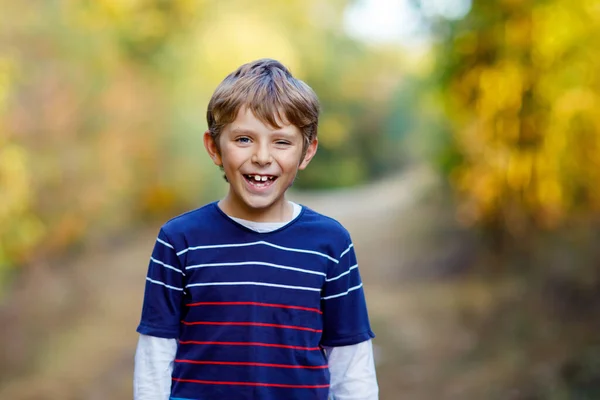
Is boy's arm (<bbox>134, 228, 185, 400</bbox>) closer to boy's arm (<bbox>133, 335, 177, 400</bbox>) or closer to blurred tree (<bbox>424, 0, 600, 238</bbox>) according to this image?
boy's arm (<bbox>133, 335, 177, 400</bbox>)

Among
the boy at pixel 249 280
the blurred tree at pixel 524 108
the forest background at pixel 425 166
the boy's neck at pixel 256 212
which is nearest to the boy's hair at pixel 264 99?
the boy at pixel 249 280

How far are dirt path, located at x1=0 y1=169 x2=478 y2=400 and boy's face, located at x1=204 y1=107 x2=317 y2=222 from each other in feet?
11.0

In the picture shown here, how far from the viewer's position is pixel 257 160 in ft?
4.83

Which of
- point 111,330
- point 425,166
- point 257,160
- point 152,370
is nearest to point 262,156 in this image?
point 257,160

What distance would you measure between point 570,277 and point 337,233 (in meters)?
3.14

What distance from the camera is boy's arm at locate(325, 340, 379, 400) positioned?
1561 mm

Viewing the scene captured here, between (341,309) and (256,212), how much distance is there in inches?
10.1

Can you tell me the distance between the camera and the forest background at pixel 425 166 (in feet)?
14.4

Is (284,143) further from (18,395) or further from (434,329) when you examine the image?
(434,329)

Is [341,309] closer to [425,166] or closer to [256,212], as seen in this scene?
[256,212]

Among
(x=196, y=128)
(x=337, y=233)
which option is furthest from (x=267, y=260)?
(x=196, y=128)

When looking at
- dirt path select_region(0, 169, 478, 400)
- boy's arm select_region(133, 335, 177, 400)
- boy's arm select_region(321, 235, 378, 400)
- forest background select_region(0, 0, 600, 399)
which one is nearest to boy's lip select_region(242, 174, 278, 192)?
boy's arm select_region(321, 235, 378, 400)

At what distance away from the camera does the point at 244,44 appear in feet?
18.2

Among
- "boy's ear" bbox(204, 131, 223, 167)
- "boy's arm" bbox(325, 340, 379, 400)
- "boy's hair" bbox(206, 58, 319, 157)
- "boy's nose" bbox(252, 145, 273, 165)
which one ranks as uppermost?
"boy's hair" bbox(206, 58, 319, 157)
